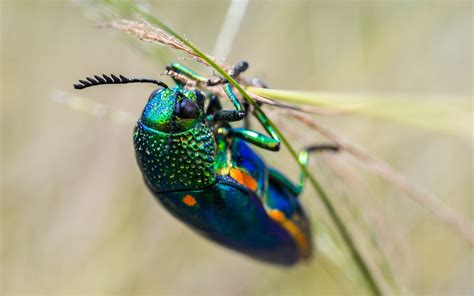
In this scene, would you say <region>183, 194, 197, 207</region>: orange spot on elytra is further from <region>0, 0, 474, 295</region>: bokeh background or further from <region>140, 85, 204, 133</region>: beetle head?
<region>0, 0, 474, 295</region>: bokeh background

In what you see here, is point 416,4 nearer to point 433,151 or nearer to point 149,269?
point 433,151

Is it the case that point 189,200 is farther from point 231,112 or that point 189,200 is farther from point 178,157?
point 231,112

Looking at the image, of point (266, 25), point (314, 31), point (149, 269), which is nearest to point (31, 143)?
point (149, 269)

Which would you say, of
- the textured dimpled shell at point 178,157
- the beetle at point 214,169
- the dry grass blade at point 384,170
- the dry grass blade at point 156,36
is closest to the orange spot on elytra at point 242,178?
the beetle at point 214,169

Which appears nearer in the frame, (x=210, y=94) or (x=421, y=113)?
(x=421, y=113)

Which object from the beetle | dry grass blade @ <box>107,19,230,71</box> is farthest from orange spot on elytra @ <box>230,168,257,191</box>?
dry grass blade @ <box>107,19,230,71</box>
